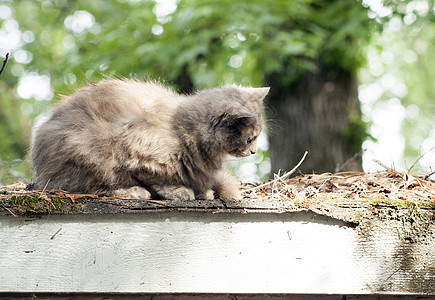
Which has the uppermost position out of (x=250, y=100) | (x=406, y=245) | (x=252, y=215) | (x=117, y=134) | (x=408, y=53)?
(x=408, y=53)

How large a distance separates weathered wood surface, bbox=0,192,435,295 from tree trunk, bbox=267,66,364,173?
263cm

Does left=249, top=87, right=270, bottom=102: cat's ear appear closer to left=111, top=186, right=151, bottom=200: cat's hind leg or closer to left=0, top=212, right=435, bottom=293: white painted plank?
left=111, top=186, right=151, bottom=200: cat's hind leg

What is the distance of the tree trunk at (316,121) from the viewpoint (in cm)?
483

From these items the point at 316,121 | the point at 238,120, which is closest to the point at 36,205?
the point at 238,120

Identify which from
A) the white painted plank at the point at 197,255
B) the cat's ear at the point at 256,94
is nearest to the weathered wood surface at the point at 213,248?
the white painted plank at the point at 197,255

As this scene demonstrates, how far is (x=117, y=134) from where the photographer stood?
2502mm

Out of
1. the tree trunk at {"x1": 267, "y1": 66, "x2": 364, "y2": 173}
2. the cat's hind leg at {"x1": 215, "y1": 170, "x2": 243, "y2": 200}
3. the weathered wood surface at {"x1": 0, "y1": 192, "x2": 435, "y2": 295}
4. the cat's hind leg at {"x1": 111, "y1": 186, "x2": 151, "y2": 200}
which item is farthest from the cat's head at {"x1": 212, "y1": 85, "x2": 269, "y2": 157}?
the tree trunk at {"x1": 267, "y1": 66, "x2": 364, "y2": 173}

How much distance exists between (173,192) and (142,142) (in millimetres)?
331

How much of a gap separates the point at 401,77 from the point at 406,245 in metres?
13.5

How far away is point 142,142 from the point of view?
2.42 metres

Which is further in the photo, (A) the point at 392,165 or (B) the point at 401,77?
(B) the point at 401,77

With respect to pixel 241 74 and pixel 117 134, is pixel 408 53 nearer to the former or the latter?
pixel 241 74

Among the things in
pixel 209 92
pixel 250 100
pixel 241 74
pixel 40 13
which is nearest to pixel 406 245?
pixel 250 100

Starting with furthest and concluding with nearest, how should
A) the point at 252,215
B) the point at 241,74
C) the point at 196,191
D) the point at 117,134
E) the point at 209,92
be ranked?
the point at 241,74
the point at 209,92
the point at 196,191
the point at 117,134
the point at 252,215
